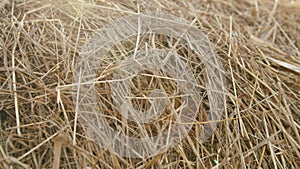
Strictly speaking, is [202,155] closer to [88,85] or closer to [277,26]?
[88,85]

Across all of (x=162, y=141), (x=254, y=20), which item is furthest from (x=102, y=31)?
(x=254, y=20)

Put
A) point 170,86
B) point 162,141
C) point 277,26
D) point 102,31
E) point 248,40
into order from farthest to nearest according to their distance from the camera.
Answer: point 277,26
point 248,40
point 102,31
point 170,86
point 162,141

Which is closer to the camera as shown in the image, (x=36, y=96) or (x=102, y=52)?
(x=36, y=96)

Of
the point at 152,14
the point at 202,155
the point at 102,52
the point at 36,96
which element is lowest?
the point at 202,155

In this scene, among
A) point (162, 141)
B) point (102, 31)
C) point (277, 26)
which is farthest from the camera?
point (277, 26)

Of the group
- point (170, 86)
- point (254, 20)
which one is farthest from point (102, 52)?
point (254, 20)

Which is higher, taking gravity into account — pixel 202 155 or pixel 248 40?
pixel 248 40
